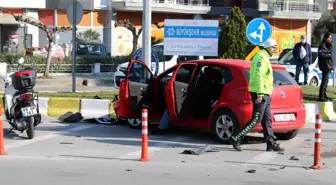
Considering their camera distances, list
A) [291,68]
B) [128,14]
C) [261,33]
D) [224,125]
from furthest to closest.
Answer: [128,14] → [291,68] → [261,33] → [224,125]

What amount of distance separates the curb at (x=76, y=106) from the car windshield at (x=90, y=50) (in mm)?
15640

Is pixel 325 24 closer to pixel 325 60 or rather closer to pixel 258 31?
pixel 325 60

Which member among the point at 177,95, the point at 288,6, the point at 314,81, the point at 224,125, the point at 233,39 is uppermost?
the point at 288,6

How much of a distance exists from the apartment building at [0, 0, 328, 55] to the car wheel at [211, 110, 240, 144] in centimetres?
2864

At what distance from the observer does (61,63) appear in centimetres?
2778

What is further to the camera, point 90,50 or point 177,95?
point 90,50

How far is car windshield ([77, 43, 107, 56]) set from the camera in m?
30.4

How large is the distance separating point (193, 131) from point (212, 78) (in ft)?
5.22

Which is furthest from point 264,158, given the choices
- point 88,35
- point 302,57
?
point 88,35

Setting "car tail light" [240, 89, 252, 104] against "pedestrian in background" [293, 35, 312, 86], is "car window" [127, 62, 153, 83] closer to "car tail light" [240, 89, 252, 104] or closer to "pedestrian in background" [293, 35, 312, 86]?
"car tail light" [240, 89, 252, 104]

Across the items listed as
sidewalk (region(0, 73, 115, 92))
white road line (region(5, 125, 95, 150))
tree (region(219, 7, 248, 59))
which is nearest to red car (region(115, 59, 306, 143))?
white road line (region(5, 125, 95, 150))

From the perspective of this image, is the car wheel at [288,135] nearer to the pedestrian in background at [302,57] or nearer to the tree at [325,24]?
the pedestrian in background at [302,57]

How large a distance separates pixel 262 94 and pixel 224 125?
49.6 inches

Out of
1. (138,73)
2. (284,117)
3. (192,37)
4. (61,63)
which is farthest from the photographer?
(61,63)
